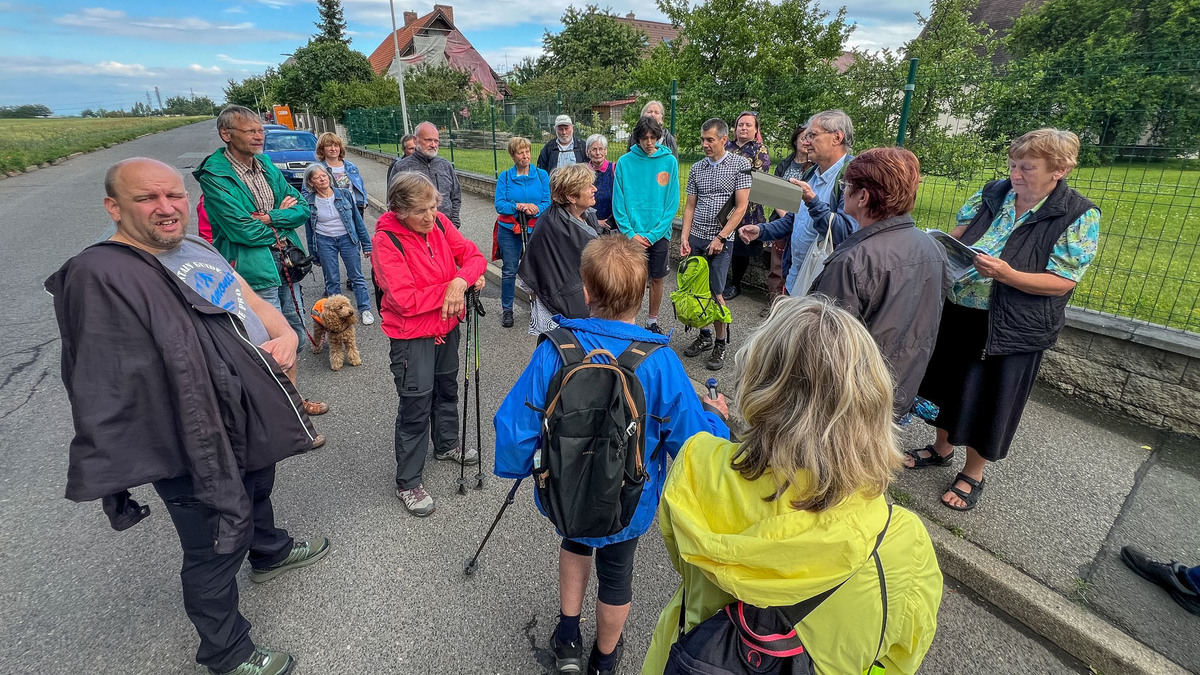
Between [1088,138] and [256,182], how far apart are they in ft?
20.0

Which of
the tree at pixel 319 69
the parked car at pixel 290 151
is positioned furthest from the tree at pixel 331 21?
the parked car at pixel 290 151

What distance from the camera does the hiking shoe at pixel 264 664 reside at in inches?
85.1

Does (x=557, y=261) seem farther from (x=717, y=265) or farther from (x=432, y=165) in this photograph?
(x=432, y=165)

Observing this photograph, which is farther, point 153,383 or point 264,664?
point 264,664

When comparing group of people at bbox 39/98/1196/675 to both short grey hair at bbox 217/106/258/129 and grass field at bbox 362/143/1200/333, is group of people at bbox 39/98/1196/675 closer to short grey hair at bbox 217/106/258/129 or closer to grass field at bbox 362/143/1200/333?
short grey hair at bbox 217/106/258/129

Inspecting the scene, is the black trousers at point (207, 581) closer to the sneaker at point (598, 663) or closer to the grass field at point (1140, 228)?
the sneaker at point (598, 663)

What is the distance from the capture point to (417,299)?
299cm

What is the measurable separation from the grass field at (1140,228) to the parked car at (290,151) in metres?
14.6

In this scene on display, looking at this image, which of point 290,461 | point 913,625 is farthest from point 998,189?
point 290,461

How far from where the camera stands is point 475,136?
52.4 feet

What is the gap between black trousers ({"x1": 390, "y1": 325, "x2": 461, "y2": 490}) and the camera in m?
3.12

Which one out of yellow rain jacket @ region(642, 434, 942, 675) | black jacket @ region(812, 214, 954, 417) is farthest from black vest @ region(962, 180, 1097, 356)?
yellow rain jacket @ region(642, 434, 942, 675)

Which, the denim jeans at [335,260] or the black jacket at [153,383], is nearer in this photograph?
the black jacket at [153,383]

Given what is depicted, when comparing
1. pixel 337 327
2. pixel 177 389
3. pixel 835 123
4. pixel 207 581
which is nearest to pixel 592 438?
pixel 177 389
